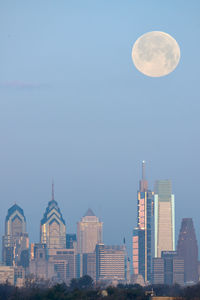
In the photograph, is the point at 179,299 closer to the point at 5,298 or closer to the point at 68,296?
the point at 68,296

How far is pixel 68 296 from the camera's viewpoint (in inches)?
4884

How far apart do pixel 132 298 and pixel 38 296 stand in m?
12.7

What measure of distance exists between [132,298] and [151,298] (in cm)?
850

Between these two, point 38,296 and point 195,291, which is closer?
point 38,296

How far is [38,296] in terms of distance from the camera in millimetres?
125812

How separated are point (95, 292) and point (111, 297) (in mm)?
7092

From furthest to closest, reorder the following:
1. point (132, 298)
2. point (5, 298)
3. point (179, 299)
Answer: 1. point (5, 298)
2. point (132, 298)
3. point (179, 299)

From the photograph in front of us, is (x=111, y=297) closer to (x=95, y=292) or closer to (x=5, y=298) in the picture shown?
(x=95, y=292)

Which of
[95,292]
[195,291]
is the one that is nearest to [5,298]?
[95,292]

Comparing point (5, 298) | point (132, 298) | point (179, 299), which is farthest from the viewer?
point (5, 298)

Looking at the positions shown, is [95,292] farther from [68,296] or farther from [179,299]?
[179,299]

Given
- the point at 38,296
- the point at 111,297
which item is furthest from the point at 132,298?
the point at 38,296

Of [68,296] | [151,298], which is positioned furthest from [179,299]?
[68,296]

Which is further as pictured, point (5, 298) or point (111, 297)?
point (5, 298)
